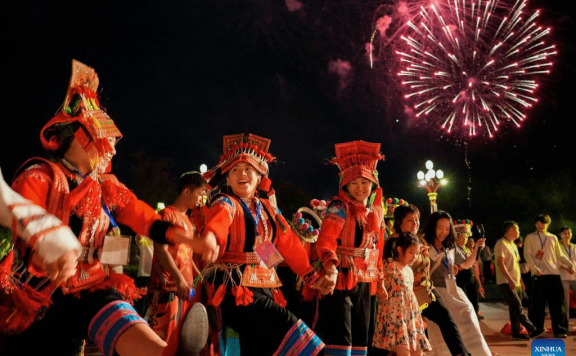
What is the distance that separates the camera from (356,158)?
5715 millimetres

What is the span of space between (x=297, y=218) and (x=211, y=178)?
3305 millimetres

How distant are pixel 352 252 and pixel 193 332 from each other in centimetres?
293

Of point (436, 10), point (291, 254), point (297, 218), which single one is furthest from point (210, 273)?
point (436, 10)

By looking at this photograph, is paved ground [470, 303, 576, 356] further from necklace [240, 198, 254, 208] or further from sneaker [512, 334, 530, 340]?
necklace [240, 198, 254, 208]

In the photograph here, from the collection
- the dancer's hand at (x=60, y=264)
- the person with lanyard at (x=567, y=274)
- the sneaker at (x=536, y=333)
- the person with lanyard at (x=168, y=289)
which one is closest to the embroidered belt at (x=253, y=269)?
the person with lanyard at (x=168, y=289)

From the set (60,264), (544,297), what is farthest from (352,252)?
(544,297)

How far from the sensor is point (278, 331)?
3.73m

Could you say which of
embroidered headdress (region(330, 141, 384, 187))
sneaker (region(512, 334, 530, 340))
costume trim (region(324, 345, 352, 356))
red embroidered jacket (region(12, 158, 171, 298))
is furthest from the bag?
sneaker (region(512, 334, 530, 340))

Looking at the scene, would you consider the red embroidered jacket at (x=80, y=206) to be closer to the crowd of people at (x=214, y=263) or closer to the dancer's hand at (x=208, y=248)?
the crowd of people at (x=214, y=263)

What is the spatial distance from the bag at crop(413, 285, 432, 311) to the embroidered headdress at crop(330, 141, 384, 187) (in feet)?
4.36

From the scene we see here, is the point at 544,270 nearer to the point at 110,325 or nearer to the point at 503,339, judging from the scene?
the point at 503,339

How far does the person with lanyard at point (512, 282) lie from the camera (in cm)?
868

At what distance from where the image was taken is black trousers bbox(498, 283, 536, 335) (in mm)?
8562

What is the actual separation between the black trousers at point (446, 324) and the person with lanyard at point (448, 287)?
22 cm
